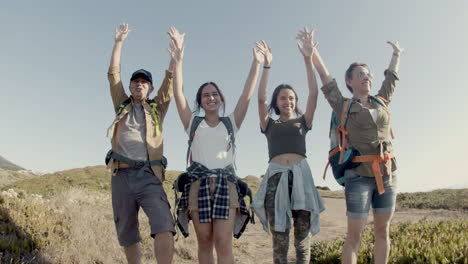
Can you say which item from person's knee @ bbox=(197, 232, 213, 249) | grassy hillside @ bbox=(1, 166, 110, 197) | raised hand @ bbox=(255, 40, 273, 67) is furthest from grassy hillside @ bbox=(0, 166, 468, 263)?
grassy hillside @ bbox=(1, 166, 110, 197)

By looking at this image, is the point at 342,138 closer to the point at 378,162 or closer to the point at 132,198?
the point at 378,162

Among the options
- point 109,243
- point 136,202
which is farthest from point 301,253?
point 109,243

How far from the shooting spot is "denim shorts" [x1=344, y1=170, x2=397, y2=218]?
362cm

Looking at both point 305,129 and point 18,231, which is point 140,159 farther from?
point 18,231

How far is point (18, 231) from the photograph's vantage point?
604 centimetres

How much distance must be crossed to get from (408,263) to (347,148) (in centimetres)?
256

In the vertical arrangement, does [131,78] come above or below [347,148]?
above

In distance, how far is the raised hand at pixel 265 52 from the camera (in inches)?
169

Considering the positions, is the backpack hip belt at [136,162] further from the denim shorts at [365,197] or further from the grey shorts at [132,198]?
the denim shorts at [365,197]

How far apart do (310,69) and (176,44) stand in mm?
1803

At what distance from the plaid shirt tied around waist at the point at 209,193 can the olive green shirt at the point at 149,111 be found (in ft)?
1.64

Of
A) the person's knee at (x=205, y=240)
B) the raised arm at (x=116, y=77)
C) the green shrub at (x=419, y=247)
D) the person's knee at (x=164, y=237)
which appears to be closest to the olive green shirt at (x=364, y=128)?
the person's knee at (x=205, y=240)

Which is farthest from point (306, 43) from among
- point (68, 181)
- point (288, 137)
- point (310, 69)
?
point (68, 181)

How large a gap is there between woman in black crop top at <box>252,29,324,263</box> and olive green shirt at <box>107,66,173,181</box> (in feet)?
4.25
